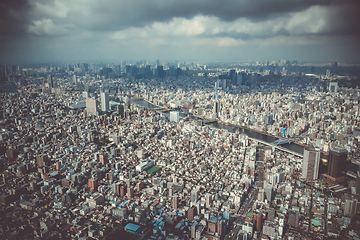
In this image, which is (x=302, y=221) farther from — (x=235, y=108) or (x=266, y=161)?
(x=235, y=108)

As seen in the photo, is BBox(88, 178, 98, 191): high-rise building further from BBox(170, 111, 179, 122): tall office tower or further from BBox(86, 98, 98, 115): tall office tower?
BBox(86, 98, 98, 115): tall office tower

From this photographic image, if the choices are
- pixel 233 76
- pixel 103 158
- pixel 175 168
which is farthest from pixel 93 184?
pixel 233 76

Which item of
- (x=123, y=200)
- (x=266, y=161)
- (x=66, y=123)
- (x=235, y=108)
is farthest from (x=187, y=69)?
(x=123, y=200)

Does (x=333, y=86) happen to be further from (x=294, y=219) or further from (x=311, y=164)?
(x=294, y=219)

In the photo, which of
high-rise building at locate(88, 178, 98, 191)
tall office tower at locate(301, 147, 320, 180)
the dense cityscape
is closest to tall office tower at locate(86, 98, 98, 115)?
the dense cityscape

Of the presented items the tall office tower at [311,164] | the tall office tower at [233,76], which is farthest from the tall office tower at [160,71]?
the tall office tower at [311,164]

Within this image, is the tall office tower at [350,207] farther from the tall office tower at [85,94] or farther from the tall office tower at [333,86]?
the tall office tower at [85,94]

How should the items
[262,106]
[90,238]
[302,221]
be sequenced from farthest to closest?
[262,106], [302,221], [90,238]
